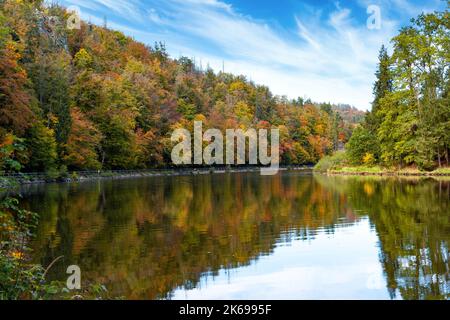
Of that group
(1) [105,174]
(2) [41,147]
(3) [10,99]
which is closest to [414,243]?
(3) [10,99]

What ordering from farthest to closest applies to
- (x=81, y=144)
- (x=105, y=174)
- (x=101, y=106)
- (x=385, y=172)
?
(x=101, y=106) < (x=105, y=174) < (x=81, y=144) < (x=385, y=172)

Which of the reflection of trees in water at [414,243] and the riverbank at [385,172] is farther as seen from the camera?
the riverbank at [385,172]

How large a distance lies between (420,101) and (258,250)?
4231cm

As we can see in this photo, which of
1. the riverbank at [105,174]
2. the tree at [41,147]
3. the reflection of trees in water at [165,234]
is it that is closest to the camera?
the reflection of trees in water at [165,234]

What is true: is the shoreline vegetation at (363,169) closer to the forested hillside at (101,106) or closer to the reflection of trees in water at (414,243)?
the reflection of trees in water at (414,243)

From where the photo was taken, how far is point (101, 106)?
210 feet

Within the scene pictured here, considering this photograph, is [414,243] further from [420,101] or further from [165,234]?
[420,101]

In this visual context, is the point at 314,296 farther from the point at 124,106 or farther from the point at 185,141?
the point at 185,141

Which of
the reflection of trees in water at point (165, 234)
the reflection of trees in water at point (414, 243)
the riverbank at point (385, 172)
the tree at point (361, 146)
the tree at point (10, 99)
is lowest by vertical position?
the reflection of trees in water at point (165, 234)

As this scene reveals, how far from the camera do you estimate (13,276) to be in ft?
23.9

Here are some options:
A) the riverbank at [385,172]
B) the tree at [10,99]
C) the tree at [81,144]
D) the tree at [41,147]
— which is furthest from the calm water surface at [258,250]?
the tree at [81,144]

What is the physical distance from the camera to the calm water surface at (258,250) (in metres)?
8.97

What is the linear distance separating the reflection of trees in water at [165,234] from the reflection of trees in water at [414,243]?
6.62 ft
